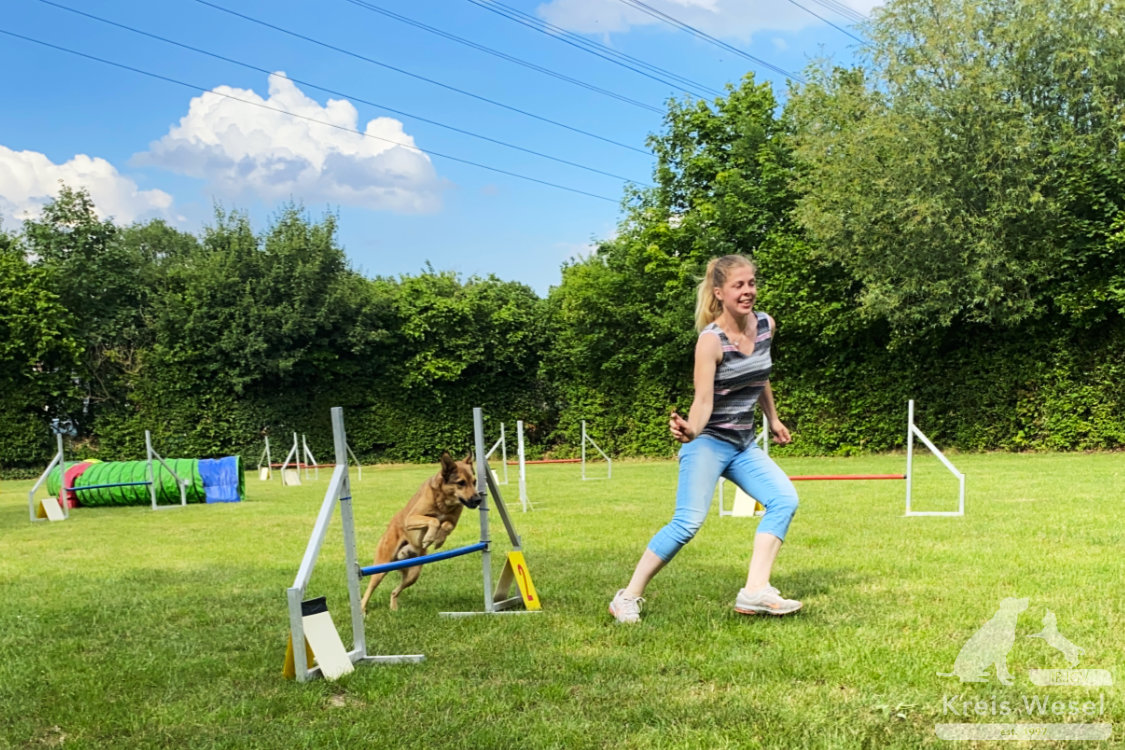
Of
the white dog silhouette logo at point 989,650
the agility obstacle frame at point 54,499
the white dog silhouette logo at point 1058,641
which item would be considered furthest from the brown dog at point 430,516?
the agility obstacle frame at point 54,499

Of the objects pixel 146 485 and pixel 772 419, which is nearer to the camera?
pixel 772 419

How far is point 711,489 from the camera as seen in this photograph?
4.39 metres

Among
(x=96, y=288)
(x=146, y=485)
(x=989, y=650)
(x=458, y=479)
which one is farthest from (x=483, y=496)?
(x=96, y=288)

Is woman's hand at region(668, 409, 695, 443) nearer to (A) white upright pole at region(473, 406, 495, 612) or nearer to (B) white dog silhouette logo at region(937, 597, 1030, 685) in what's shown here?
(A) white upright pole at region(473, 406, 495, 612)

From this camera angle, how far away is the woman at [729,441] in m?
4.27

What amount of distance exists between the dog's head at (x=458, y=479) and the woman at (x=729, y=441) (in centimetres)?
131

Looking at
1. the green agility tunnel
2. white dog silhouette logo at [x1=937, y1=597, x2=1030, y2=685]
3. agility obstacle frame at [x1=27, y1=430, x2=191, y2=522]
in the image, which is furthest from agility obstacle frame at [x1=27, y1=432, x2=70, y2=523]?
white dog silhouette logo at [x1=937, y1=597, x2=1030, y2=685]

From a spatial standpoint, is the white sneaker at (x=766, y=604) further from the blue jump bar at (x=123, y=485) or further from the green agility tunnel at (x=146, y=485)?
the green agility tunnel at (x=146, y=485)

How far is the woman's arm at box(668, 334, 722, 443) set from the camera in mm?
4250

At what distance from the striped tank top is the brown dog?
5.65 feet

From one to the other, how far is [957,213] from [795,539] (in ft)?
40.1

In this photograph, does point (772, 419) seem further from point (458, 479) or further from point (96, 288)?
point (96, 288)

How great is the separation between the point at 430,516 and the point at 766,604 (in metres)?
2.22

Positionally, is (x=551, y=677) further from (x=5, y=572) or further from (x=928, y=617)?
(x=5, y=572)
